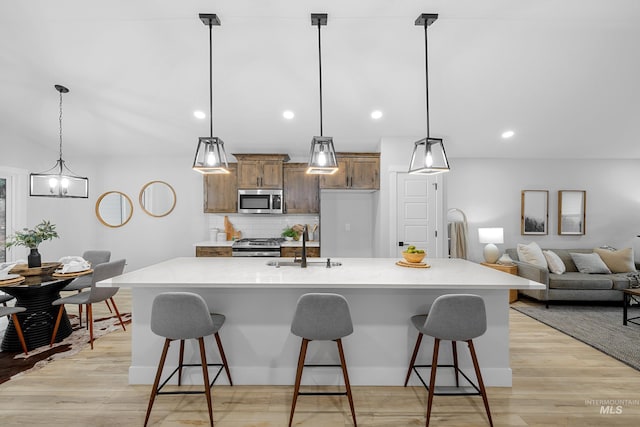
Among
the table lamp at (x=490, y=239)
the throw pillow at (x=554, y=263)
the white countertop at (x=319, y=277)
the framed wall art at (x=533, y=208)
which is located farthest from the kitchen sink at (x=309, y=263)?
the framed wall art at (x=533, y=208)

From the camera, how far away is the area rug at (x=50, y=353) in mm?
2703

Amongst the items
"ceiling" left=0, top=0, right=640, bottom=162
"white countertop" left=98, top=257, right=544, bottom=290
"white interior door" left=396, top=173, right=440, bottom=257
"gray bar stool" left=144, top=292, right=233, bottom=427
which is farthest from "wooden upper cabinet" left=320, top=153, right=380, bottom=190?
"gray bar stool" left=144, top=292, right=233, bottom=427

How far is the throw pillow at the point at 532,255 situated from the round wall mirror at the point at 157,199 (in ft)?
19.0

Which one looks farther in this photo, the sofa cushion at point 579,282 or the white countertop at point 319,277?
the sofa cushion at point 579,282

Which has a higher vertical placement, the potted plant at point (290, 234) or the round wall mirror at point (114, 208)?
the round wall mirror at point (114, 208)

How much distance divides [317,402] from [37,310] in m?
2.98

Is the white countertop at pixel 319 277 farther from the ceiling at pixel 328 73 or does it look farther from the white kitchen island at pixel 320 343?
the ceiling at pixel 328 73

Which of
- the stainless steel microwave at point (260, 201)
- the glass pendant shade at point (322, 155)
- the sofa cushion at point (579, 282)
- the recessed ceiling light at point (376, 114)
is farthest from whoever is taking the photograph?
the stainless steel microwave at point (260, 201)

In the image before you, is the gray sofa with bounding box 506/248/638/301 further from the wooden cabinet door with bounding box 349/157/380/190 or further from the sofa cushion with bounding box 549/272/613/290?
the wooden cabinet door with bounding box 349/157/380/190

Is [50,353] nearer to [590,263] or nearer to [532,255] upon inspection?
[532,255]

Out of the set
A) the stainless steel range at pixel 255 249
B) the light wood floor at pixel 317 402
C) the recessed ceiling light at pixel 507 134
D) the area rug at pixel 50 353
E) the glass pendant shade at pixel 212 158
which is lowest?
the light wood floor at pixel 317 402

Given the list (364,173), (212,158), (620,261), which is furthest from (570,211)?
(212,158)

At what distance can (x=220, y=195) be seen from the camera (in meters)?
5.29

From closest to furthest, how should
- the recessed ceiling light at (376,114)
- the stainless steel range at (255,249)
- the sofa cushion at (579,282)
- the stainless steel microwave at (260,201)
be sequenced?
1. the recessed ceiling light at (376,114)
2. the sofa cushion at (579,282)
3. the stainless steel range at (255,249)
4. the stainless steel microwave at (260,201)
